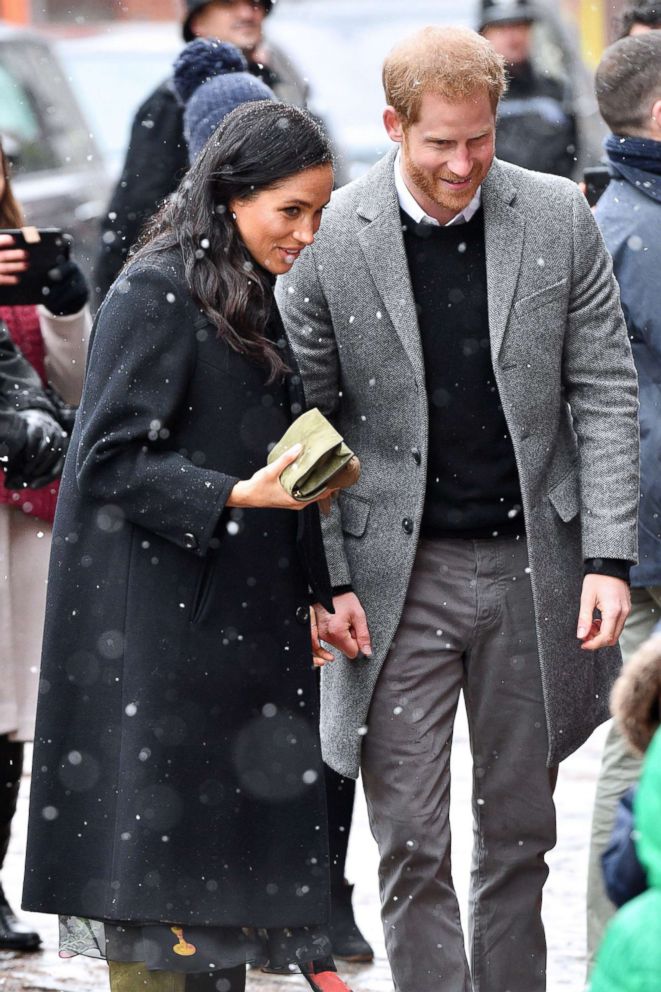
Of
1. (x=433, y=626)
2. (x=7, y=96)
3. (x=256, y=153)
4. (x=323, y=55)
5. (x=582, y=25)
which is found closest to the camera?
(x=256, y=153)

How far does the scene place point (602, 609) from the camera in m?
4.51

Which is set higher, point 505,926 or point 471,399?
point 471,399

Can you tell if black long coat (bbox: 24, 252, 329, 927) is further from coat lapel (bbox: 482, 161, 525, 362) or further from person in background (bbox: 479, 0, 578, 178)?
person in background (bbox: 479, 0, 578, 178)

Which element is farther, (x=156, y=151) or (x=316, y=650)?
(x=156, y=151)

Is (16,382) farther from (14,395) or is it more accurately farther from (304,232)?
(304,232)

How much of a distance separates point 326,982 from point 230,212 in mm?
1917

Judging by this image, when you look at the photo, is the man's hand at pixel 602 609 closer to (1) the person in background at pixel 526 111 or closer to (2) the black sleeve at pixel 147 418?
(2) the black sleeve at pixel 147 418

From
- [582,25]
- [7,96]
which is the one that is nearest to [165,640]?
[7,96]

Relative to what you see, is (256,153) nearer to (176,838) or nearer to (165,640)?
(165,640)

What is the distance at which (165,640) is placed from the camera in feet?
13.5

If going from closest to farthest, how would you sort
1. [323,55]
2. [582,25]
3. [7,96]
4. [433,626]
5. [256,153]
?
[256,153] < [433,626] < [7,96] < [323,55] < [582,25]

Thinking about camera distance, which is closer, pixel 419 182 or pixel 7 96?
pixel 419 182

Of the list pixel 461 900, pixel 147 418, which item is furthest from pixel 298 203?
pixel 461 900

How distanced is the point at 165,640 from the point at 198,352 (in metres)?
0.58
